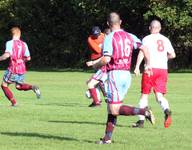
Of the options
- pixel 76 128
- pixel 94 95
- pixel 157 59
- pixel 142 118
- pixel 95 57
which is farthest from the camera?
pixel 95 57

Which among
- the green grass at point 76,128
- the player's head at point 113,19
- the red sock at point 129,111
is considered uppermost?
the player's head at point 113,19

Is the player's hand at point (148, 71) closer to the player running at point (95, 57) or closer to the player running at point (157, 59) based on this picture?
the player running at point (157, 59)

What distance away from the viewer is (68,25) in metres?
51.2

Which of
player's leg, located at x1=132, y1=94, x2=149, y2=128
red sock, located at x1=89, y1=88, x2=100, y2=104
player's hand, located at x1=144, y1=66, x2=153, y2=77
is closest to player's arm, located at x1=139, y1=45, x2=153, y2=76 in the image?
player's hand, located at x1=144, y1=66, x2=153, y2=77

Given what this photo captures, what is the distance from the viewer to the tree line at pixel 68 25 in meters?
46.0

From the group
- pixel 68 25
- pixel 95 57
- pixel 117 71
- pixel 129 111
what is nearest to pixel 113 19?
pixel 117 71

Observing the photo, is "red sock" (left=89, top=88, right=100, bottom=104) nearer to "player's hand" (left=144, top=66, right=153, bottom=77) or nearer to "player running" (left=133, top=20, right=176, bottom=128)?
"player running" (left=133, top=20, right=176, bottom=128)

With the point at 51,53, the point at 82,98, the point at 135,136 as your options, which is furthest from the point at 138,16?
the point at 135,136

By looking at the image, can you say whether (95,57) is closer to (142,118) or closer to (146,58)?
(142,118)

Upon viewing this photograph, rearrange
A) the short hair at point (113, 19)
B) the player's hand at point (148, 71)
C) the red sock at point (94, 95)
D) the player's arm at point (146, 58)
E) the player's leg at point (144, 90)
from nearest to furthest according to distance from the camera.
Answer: the short hair at point (113, 19)
the player's arm at point (146, 58)
the player's hand at point (148, 71)
the player's leg at point (144, 90)
the red sock at point (94, 95)

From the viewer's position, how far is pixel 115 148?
10.1 meters

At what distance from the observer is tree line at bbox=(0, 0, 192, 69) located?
151 ft

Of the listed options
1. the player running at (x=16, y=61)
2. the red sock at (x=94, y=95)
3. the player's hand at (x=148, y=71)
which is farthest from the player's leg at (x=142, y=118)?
the player running at (x=16, y=61)

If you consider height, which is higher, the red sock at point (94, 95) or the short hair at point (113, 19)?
the short hair at point (113, 19)
